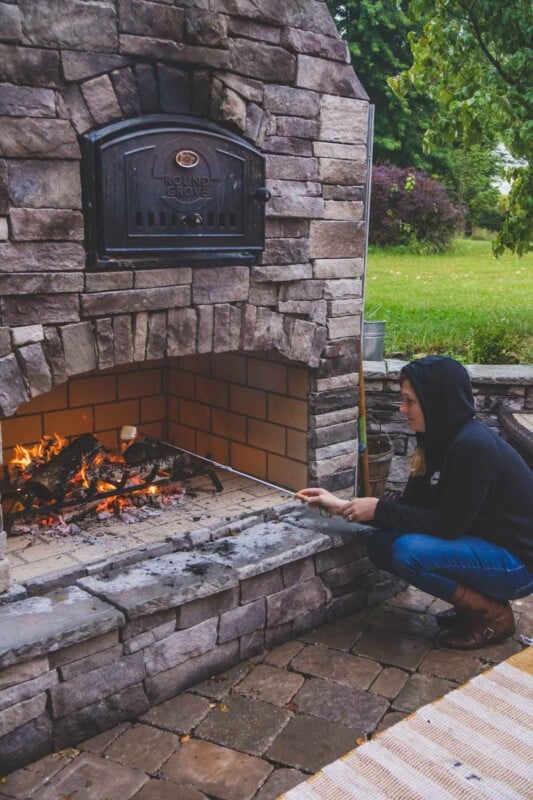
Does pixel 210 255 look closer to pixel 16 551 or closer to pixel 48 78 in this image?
pixel 48 78

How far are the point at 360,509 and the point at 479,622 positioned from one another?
2.41 feet

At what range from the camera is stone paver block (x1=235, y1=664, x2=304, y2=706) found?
127 inches

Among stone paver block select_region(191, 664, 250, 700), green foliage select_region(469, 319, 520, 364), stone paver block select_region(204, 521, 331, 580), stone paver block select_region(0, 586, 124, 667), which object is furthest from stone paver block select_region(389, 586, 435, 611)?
green foliage select_region(469, 319, 520, 364)

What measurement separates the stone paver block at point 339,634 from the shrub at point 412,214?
11.4 meters

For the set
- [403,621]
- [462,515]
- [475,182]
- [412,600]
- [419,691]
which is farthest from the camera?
[475,182]

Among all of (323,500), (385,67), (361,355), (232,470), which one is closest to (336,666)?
(323,500)

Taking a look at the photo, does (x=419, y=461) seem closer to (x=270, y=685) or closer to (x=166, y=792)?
(x=270, y=685)

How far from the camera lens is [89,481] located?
13.0ft

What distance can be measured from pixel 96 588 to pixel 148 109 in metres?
1.90

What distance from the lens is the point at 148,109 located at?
3186 mm

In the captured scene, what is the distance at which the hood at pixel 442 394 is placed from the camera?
11.3 feet

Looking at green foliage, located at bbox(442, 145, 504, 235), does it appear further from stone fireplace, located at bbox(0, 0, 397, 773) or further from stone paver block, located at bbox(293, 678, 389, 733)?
stone paver block, located at bbox(293, 678, 389, 733)

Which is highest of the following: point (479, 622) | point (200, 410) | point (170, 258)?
point (170, 258)

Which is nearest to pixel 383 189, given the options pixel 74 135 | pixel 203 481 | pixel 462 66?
pixel 462 66
